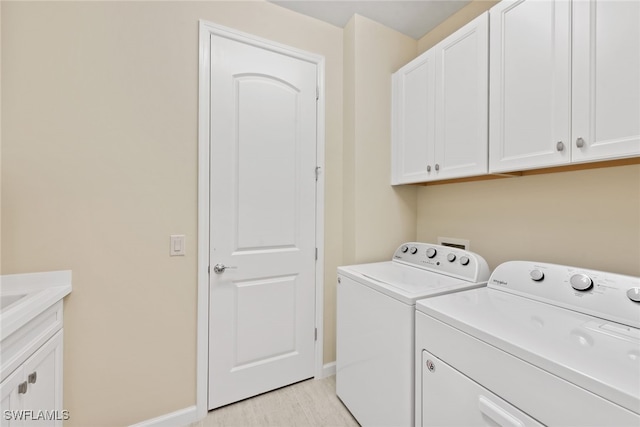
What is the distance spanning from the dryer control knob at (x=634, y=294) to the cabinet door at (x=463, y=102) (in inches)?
28.5

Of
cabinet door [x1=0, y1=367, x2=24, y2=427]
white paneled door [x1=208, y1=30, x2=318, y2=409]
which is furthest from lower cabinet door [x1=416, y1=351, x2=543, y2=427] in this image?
cabinet door [x1=0, y1=367, x2=24, y2=427]

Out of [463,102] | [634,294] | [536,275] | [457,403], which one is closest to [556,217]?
[536,275]

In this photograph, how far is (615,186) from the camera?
1166 millimetres

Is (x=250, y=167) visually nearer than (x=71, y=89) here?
No

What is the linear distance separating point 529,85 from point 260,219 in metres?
1.59

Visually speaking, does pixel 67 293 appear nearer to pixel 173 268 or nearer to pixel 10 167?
pixel 173 268

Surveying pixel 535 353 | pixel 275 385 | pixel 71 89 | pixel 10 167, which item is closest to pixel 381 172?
pixel 535 353

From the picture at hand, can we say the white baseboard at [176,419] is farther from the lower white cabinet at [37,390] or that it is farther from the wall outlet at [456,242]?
the wall outlet at [456,242]

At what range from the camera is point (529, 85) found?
121 centimetres

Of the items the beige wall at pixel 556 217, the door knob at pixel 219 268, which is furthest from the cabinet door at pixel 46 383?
the beige wall at pixel 556 217

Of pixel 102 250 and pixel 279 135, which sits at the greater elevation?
pixel 279 135

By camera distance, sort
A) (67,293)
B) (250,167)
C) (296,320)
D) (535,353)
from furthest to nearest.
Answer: (296,320), (250,167), (67,293), (535,353)

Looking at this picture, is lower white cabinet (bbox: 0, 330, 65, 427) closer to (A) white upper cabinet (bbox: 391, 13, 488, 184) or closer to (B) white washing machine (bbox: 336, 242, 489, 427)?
(B) white washing machine (bbox: 336, 242, 489, 427)

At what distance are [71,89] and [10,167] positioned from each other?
462 mm
